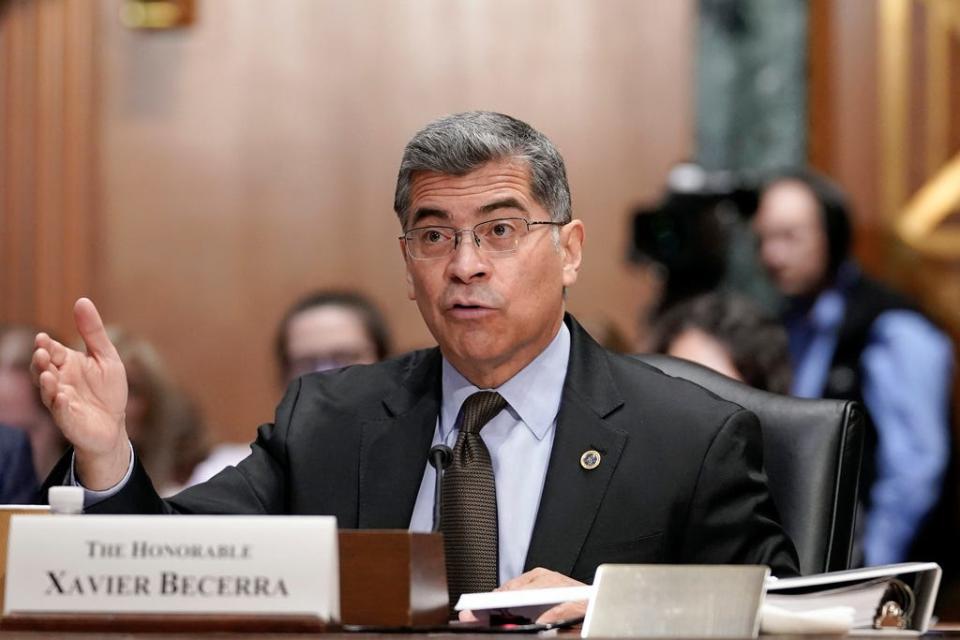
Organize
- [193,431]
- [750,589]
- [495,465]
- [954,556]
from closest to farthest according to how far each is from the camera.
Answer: [750,589] → [495,465] → [193,431] → [954,556]

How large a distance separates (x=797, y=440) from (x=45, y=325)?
371 cm

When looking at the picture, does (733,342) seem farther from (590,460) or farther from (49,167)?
(49,167)

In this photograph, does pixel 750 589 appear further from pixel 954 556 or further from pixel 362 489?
pixel 954 556

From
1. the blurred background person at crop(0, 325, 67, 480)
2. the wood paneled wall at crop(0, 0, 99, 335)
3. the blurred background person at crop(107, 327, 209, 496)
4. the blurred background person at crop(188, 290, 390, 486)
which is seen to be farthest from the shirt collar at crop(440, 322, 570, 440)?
the wood paneled wall at crop(0, 0, 99, 335)

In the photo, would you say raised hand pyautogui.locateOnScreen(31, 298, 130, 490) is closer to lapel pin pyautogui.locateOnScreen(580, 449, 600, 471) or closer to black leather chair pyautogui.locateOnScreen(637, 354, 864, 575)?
lapel pin pyautogui.locateOnScreen(580, 449, 600, 471)

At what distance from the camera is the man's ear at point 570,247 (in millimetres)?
2506

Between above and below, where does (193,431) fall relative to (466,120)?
below

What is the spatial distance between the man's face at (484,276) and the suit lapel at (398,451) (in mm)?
95

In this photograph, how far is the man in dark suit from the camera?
2.25 meters

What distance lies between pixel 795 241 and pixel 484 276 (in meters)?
→ 2.41

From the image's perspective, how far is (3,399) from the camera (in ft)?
13.9

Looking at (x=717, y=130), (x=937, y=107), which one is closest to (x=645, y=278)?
Result: (x=717, y=130)

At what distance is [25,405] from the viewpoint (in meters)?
4.21

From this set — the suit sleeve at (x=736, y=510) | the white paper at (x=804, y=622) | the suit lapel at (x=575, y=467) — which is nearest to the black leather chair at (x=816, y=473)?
the suit sleeve at (x=736, y=510)
